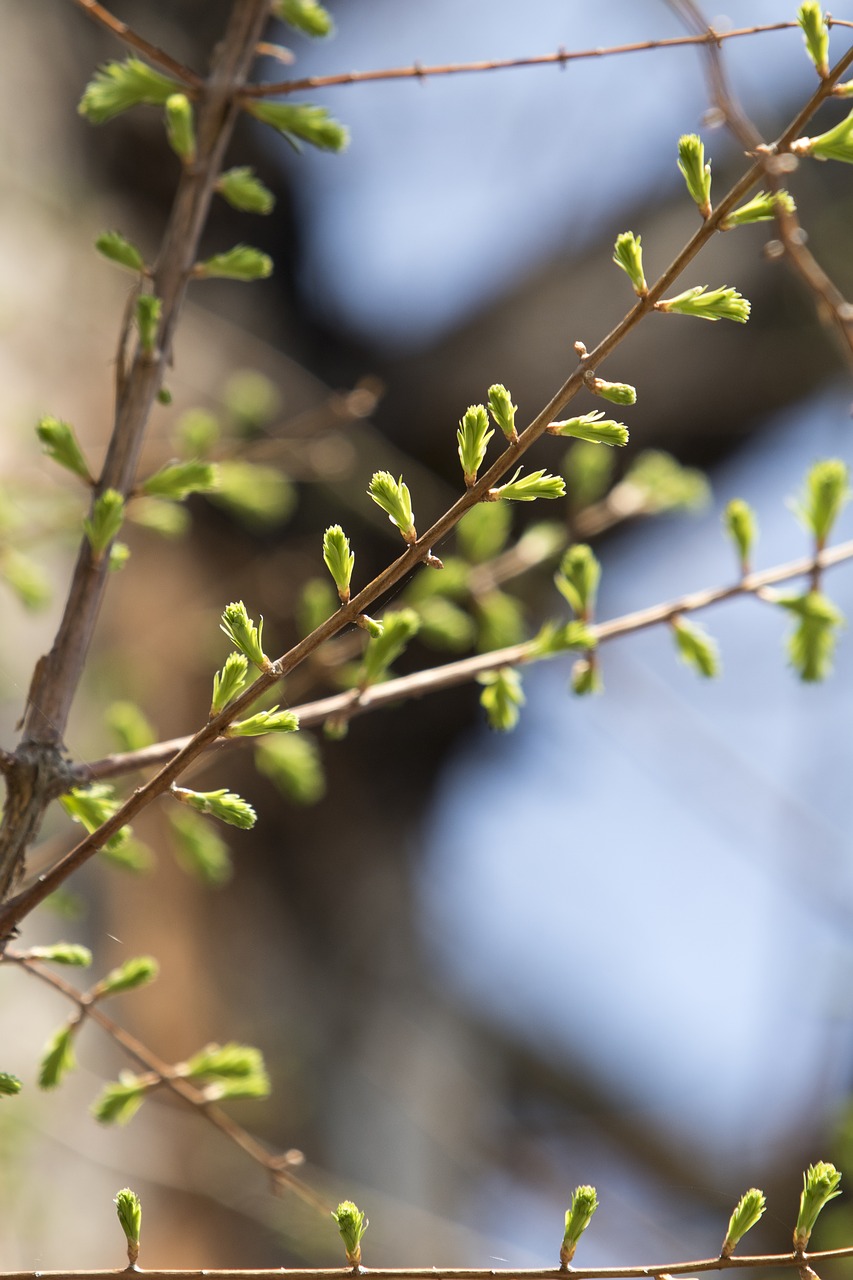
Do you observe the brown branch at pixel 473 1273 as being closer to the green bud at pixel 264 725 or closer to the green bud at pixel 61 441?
the green bud at pixel 264 725

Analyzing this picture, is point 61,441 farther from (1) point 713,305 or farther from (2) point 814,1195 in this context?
(2) point 814,1195

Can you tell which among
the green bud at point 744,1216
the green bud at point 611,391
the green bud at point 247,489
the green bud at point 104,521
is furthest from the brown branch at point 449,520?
the green bud at point 247,489

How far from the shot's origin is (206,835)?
588mm

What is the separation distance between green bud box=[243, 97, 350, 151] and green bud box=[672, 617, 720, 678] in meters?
0.26

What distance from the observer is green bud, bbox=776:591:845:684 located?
0.51m

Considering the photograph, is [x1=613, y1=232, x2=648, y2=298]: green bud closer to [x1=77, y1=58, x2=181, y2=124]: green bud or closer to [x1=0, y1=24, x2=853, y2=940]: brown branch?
[x1=0, y1=24, x2=853, y2=940]: brown branch

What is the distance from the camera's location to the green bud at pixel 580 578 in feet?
1.65

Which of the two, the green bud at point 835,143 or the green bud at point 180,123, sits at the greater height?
the green bud at point 180,123

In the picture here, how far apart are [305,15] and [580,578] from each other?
0.91 ft

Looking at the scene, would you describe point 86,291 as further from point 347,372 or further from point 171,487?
point 171,487

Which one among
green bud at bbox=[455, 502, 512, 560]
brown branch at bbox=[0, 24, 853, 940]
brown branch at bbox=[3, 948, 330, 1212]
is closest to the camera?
brown branch at bbox=[0, 24, 853, 940]

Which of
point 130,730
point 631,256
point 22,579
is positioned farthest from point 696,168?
point 22,579

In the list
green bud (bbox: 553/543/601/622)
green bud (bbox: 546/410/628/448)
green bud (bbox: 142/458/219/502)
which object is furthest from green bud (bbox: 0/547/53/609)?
green bud (bbox: 546/410/628/448)

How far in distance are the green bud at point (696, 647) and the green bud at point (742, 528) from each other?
4 centimetres
